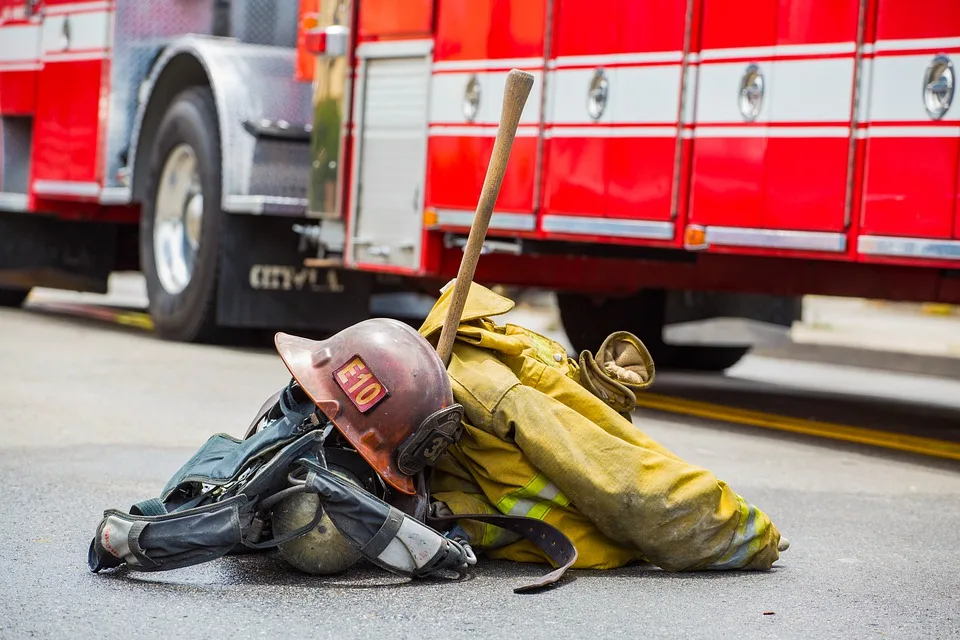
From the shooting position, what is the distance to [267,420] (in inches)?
162

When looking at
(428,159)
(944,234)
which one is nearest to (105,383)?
(428,159)

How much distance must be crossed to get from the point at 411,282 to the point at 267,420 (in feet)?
15.8

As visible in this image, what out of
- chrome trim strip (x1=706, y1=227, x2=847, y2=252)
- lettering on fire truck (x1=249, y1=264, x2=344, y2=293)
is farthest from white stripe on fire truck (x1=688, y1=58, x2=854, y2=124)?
lettering on fire truck (x1=249, y1=264, x2=344, y2=293)

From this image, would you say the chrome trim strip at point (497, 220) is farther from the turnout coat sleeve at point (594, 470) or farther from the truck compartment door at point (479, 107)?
the turnout coat sleeve at point (594, 470)

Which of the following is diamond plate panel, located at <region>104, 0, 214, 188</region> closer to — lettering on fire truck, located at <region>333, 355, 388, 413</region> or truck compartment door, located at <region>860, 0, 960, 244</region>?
truck compartment door, located at <region>860, 0, 960, 244</region>

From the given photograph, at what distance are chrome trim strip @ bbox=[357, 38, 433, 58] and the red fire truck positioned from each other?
1cm

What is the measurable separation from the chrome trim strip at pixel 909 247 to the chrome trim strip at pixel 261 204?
3.57 m

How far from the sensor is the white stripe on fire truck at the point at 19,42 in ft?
34.8

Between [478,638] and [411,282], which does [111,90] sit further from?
[478,638]

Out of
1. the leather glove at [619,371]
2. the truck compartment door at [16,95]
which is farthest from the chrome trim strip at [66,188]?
the leather glove at [619,371]

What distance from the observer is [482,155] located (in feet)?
24.9

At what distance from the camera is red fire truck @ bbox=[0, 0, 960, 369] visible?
6090 mm

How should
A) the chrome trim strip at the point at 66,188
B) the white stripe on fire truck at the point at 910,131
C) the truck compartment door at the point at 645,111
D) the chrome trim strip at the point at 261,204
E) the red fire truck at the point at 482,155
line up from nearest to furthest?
the white stripe on fire truck at the point at 910,131
the red fire truck at the point at 482,155
the truck compartment door at the point at 645,111
the chrome trim strip at the point at 261,204
the chrome trim strip at the point at 66,188

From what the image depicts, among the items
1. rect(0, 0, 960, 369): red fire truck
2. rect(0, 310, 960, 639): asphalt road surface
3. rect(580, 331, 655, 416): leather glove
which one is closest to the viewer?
rect(0, 310, 960, 639): asphalt road surface
